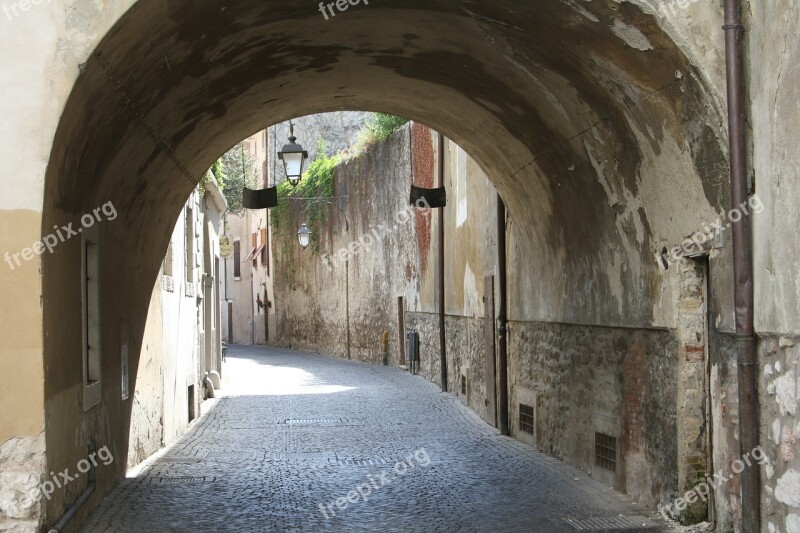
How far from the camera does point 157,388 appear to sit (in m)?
11.5

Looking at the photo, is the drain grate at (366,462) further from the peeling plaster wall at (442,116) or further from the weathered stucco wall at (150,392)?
the peeling plaster wall at (442,116)

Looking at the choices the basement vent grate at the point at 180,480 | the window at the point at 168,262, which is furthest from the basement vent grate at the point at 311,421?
the basement vent grate at the point at 180,480

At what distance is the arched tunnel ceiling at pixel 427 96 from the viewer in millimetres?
6434

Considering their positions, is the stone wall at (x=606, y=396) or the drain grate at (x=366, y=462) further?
the drain grate at (x=366, y=462)

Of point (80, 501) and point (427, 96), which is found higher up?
point (427, 96)

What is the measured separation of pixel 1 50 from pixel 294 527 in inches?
156

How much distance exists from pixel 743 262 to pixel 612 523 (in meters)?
2.51

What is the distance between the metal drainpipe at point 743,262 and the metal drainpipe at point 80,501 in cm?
418

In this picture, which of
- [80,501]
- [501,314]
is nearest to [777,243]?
[80,501]

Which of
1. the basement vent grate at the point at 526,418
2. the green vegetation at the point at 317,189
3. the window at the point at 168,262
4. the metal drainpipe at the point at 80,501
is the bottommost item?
the basement vent grate at the point at 526,418

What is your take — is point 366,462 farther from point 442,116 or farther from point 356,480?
point 442,116

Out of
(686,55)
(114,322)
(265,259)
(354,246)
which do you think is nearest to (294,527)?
(114,322)

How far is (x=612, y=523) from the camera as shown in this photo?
7.50 m

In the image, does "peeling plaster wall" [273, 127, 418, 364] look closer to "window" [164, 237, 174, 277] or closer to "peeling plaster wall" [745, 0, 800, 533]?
"window" [164, 237, 174, 277]
